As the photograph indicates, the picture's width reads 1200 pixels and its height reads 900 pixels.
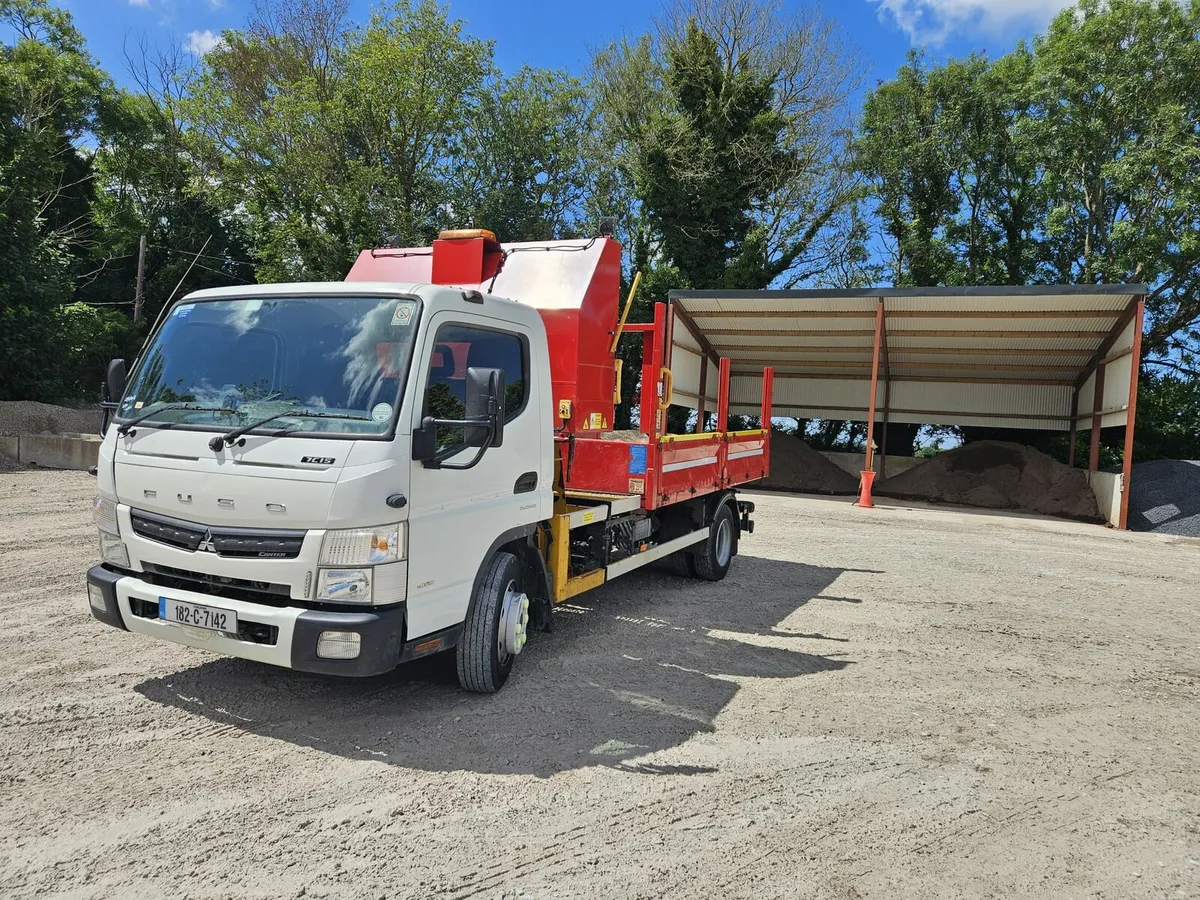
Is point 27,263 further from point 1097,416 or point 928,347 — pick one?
point 1097,416

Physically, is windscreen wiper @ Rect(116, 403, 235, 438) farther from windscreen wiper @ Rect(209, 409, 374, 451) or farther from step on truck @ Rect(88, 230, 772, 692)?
windscreen wiper @ Rect(209, 409, 374, 451)

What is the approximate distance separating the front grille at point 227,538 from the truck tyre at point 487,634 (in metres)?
1.09

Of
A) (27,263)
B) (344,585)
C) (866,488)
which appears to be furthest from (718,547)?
(27,263)

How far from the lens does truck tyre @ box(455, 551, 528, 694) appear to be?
14.3 ft

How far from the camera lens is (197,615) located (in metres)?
3.72

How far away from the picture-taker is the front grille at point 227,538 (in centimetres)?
359

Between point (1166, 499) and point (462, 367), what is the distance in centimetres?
1663

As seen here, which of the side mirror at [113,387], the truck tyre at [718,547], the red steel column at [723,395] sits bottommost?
the truck tyre at [718,547]

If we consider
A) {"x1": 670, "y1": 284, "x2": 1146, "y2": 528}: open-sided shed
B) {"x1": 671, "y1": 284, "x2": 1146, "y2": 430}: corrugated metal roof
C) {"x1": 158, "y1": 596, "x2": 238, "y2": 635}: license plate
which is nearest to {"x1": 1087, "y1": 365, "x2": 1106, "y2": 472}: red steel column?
{"x1": 670, "y1": 284, "x2": 1146, "y2": 528}: open-sided shed

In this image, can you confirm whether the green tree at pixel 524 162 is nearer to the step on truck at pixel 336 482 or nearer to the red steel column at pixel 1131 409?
the red steel column at pixel 1131 409

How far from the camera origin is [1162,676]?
5.73m

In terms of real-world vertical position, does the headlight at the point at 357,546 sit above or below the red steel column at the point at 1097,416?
below

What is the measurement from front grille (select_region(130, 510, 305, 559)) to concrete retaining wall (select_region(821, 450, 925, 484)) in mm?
20074

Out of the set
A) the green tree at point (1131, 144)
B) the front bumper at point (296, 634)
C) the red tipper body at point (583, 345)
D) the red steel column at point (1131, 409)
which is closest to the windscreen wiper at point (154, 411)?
the front bumper at point (296, 634)
